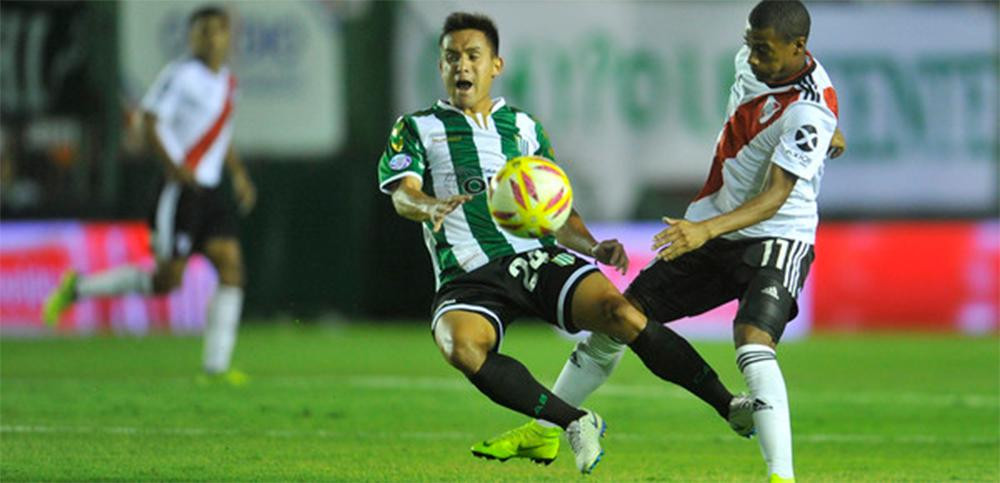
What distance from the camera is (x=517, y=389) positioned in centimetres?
770

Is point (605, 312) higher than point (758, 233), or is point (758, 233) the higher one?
point (758, 233)

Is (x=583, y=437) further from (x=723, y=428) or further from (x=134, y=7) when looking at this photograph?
(x=134, y=7)

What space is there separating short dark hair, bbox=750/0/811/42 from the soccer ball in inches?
40.7

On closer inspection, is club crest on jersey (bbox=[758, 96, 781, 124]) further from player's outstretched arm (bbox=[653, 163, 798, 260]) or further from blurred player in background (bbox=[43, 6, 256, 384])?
blurred player in background (bbox=[43, 6, 256, 384])

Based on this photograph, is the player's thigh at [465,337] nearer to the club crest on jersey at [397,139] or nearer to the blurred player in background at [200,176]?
the club crest on jersey at [397,139]

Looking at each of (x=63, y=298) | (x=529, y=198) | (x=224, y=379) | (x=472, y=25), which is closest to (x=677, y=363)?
(x=529, y=198)

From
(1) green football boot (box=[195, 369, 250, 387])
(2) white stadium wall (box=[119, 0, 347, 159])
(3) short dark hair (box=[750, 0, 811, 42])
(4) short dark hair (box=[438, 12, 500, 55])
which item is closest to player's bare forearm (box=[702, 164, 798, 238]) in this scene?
(3) short dark hair (box=[750, 0, 811, 42])

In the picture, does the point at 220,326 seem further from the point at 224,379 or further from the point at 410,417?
the point at 410,417

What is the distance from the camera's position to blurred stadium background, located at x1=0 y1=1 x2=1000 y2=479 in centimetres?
1883

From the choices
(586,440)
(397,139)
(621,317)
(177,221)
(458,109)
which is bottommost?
(177,221)

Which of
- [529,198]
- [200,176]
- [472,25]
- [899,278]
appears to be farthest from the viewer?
[899,278]

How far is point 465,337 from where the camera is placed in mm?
7738

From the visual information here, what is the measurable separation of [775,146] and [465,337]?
4.97ft

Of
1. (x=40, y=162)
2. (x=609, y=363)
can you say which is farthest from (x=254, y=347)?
(x=609, y=363)
